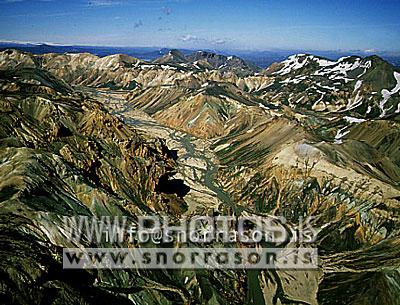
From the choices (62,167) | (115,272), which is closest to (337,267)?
(115,272)

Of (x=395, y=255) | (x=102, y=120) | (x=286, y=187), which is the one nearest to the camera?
(x=395, y=255)

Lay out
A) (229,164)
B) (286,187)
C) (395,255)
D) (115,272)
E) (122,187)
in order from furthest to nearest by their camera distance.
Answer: (229,164)
(286,187)
(122,187)
(395,255)
(115,272)

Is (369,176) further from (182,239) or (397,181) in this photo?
(182,239)

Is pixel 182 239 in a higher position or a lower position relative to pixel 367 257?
higher

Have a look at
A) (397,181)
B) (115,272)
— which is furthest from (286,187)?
(115,272)

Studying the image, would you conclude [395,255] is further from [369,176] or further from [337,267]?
[369,176]

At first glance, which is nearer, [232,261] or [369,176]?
[232,261]

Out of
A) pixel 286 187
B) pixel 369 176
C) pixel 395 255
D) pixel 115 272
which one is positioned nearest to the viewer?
pixel 115 272

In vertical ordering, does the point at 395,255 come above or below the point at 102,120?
below

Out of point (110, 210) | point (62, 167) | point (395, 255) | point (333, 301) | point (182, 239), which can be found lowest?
point (333, 301)
